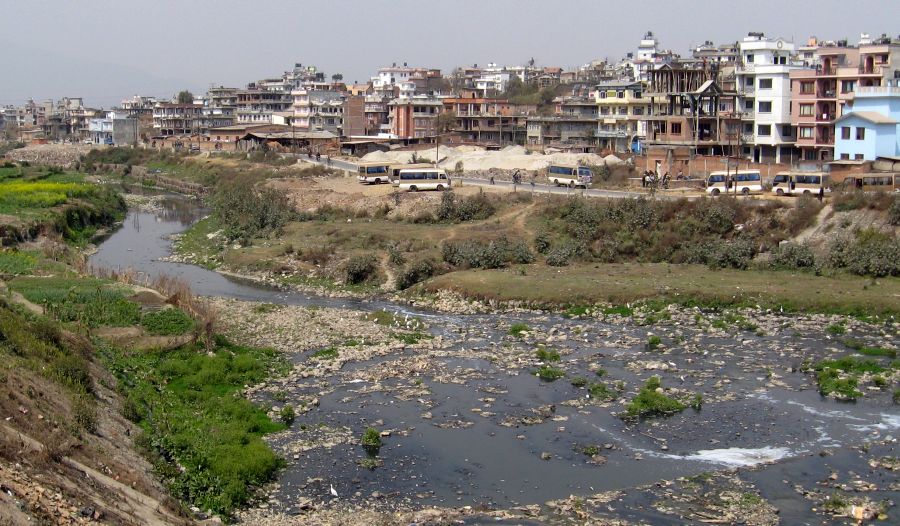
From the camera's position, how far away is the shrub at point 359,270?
39219mm

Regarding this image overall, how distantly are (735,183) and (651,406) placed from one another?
26044mm

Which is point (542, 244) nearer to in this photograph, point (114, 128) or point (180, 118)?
point (180, 118)

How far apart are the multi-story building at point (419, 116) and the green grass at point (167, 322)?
55664 mm

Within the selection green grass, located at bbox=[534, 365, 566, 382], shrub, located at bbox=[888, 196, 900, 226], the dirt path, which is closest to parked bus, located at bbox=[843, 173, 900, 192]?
shrub, located at bbox=[888, 196, 900, 226]

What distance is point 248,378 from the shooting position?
25344 mm

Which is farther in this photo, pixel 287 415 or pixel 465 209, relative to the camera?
pixel 465 209

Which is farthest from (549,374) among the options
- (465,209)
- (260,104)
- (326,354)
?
(260,104)

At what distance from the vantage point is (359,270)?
39250 millimetres

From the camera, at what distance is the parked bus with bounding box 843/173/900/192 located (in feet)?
143

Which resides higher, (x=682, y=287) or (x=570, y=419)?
(x=682, y=287)

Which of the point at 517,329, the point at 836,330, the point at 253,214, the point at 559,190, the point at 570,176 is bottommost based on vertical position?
the point at 517,329

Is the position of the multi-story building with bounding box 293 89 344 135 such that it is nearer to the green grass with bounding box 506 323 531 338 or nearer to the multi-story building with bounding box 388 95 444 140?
the multi-story building with bounding box 388 95 444 140

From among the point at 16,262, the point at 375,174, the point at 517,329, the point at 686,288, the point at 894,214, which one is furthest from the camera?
the point at 375,174

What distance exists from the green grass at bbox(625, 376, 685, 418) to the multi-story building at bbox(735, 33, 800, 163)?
1412 inches
